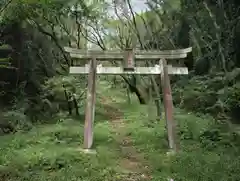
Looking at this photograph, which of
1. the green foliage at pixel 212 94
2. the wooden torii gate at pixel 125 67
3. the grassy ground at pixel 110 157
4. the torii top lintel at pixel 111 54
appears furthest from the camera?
the green foliage at pixel 212 94

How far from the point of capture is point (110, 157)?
764cm

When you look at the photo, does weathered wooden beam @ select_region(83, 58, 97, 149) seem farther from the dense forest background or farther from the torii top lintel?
the dense forest background

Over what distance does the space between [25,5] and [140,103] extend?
774 cm

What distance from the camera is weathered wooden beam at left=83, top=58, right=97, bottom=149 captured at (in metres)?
8.27

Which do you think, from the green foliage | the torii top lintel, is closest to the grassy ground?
the green foliage

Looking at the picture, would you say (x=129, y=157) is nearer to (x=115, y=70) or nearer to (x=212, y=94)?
(x=115, y=70)

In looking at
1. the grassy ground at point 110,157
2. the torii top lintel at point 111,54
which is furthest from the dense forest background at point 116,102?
the torii top lintel at point 111,54

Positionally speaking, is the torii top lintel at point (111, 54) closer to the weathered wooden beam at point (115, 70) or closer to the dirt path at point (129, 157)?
the weathered wooden beam at point (115, 70)

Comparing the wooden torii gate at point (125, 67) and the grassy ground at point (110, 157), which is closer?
the grassy ground at point (110, 157)

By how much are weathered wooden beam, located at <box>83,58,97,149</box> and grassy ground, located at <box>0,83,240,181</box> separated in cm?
33

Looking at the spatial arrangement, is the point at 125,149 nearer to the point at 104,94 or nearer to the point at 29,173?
the point at 29,173

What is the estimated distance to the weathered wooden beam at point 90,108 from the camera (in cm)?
827

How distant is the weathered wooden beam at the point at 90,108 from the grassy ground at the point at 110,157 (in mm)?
328

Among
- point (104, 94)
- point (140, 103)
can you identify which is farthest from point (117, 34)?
point (140, 103)
